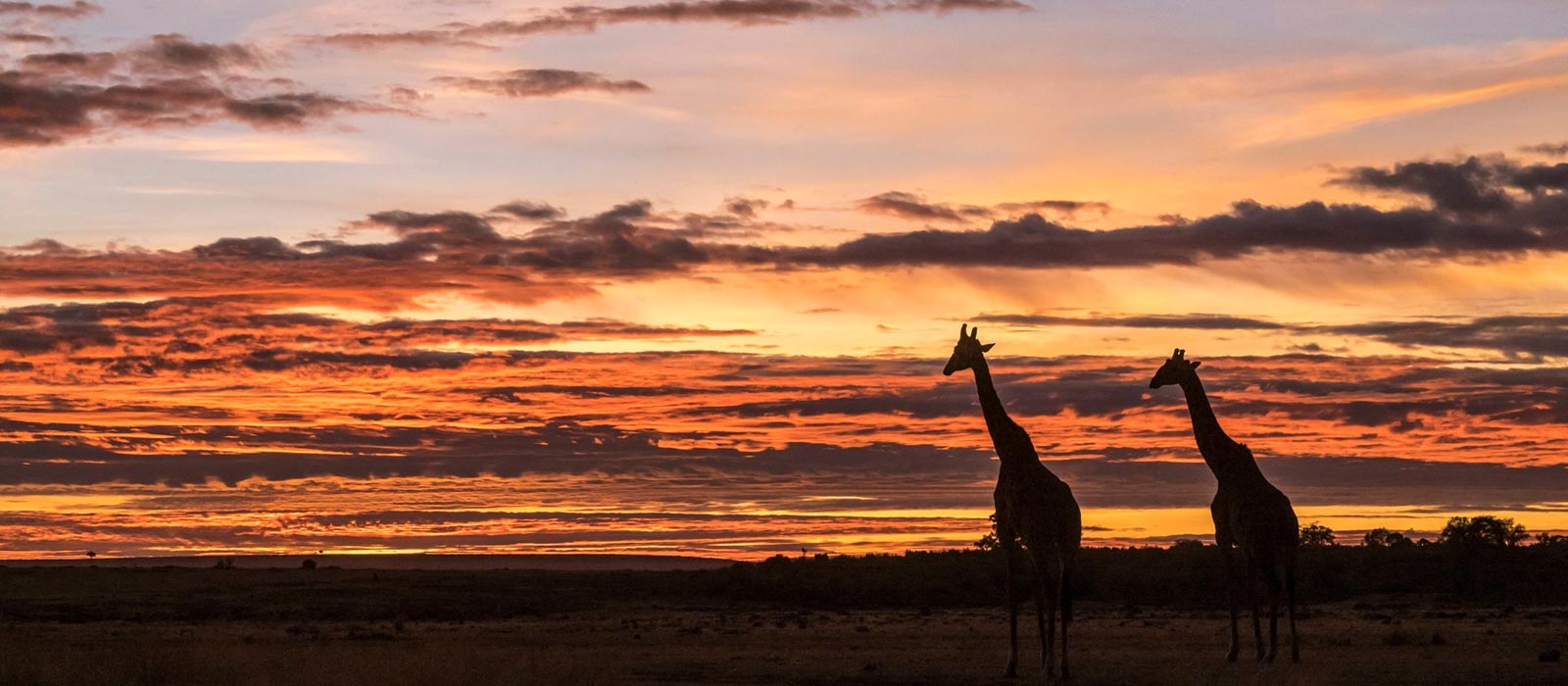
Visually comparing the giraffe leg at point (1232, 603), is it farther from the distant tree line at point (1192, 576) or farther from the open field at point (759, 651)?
the distant tree line at point (1192, 576)

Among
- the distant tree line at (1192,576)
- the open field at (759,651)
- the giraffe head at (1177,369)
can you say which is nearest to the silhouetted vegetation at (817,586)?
the distant tree line at (1192,576)

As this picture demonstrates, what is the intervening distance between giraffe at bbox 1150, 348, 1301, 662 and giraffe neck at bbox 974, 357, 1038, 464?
4.71 meters

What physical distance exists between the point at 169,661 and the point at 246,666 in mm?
1215

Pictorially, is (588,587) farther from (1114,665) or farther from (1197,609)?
(1114,665)

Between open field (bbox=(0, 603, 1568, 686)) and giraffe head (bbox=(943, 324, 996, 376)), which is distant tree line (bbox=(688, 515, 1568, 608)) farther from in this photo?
giraffe head (bbox=(943, 324, 996, 376))

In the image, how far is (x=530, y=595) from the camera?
65438 mm

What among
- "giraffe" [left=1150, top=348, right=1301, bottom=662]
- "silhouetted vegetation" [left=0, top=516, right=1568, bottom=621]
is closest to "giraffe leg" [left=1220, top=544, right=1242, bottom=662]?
"giraffe" [left=1150, top=348, right=1301, bottom=662]

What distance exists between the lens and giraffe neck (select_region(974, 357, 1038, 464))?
27.7 meters

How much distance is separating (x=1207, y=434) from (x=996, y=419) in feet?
16.9

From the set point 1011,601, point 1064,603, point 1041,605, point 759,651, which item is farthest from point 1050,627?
point 759,651

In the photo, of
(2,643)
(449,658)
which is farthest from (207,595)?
(449,658)

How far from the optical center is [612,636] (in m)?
41.7

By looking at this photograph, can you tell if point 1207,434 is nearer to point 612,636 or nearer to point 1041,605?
point 1041,605

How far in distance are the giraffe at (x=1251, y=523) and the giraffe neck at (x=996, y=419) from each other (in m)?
4.71
